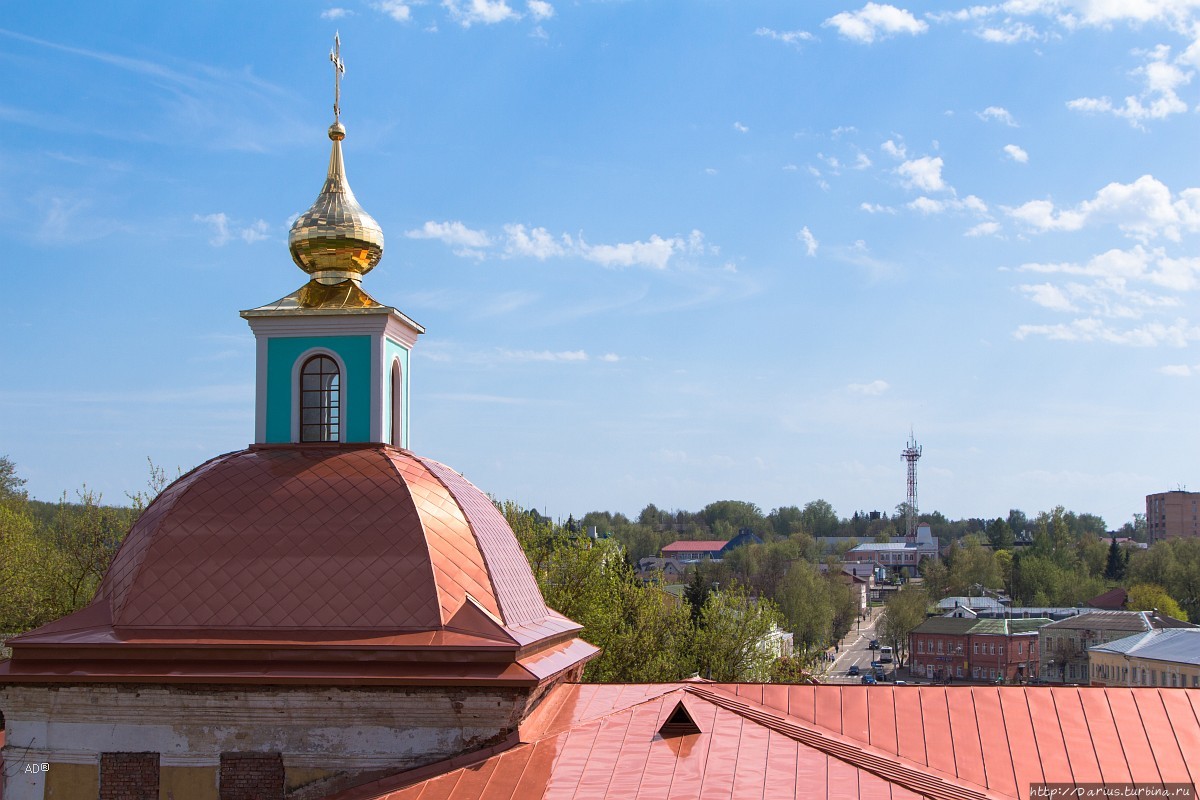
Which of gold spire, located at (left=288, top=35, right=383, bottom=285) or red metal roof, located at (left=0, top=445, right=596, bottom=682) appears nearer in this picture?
red metal roof, located at (left=0, top=445, right=596, bottom=682)

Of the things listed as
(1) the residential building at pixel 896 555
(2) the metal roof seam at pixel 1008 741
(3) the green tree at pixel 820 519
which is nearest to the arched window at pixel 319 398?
(2) the metal roof seam at pixel 1008 741

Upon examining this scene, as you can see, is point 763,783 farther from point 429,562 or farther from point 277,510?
point 277,510

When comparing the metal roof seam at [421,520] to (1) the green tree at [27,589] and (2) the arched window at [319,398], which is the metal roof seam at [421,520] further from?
(1) the green tree at [27,589]

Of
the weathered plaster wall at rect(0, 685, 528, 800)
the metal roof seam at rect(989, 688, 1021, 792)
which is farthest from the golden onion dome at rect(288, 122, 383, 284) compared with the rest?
the metal roof seam at rect(989, 688, 1021, 792)

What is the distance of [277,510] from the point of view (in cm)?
1088

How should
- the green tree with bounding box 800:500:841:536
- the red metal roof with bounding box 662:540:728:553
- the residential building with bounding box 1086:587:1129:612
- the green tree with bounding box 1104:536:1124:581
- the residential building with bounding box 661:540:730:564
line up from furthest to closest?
the green tree with bounding box 800:500:841:536 < the red metal roof with bounding box 662:540:728:553 < the residential building with bounding box 661:540:730:564 < the green tree with bounding box 1104:536:1124:581 < the residential building with bounding box 1086:587:1129:612

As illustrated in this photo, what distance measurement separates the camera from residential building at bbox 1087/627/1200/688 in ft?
143

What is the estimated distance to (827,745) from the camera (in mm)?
9367

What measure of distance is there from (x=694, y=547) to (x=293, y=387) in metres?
141

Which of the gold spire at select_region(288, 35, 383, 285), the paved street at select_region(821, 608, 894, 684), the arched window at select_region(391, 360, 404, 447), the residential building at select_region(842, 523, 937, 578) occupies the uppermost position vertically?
the gold spire at select_region(288, 35, 383, 285)

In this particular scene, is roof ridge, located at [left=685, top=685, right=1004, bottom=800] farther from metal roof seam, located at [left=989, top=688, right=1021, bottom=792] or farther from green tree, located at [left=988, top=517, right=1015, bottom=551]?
green tree, located at [left=988, top=517, right=1015, bottom=551]

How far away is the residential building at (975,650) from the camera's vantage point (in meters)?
66.7

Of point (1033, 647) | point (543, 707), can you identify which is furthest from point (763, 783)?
point (1033, 647)

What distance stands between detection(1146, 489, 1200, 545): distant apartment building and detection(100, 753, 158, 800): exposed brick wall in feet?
445
